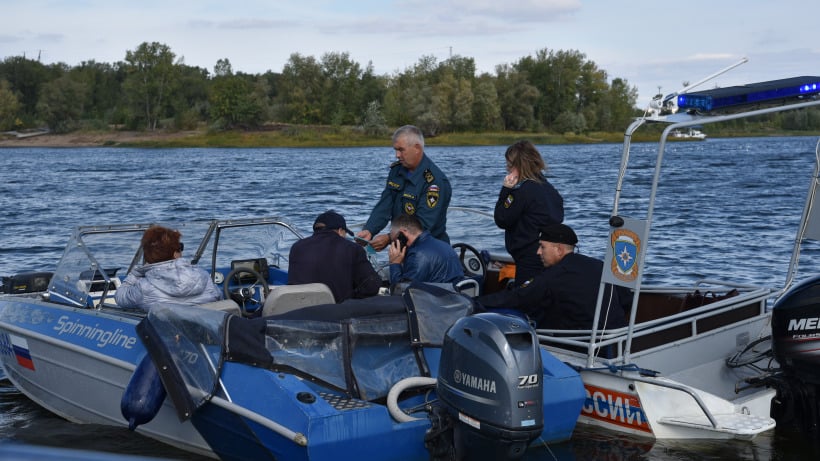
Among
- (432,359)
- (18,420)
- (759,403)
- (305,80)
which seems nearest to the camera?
(432,359)

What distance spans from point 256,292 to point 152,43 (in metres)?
96.2

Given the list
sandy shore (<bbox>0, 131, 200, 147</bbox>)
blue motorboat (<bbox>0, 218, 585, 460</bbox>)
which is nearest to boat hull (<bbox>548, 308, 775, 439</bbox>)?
blue motorboat (<bbox>0, 218, 585, 460</bbox>)

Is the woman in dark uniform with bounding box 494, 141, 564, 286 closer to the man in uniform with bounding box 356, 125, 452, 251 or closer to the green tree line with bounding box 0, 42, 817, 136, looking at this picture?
the man in uniform with bounding box 356, 125, 452, 251

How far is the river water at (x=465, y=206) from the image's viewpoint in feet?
20.0

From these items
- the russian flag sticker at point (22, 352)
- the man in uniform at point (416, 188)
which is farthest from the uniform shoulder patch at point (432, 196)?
the russian flag sticker at point (22, 352)

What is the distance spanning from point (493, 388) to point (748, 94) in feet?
7.79

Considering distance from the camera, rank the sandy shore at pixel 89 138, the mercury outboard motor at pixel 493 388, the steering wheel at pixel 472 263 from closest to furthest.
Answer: the mercury outboard motor at pixel 493 388 < the steering wheel at pixel 472 263 < the sandy shore at pixel 89 138

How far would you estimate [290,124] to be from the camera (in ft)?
285

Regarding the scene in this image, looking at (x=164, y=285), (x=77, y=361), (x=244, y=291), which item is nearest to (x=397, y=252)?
(x=244, y=291)

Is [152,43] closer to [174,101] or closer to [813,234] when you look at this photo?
[174,101]

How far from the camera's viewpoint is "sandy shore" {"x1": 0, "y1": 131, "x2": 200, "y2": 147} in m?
78.6

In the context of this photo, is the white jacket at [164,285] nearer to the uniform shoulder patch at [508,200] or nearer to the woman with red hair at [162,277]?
the woman with red hair at [162,277]

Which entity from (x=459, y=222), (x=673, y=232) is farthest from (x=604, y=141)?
(x=459, y=222)

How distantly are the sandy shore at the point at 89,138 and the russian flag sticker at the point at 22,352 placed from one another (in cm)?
7427
